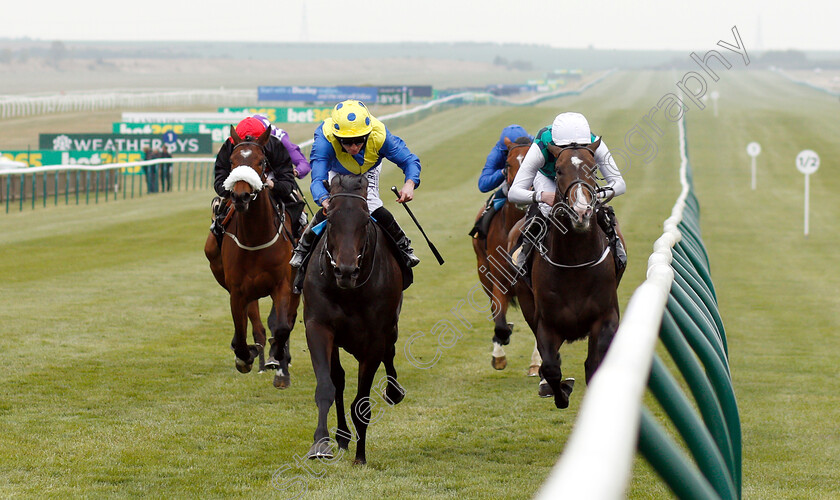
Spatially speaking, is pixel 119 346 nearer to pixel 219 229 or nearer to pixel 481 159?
pixel 219 229

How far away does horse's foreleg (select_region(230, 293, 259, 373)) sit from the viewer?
26.4 ft

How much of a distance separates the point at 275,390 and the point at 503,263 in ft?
7.58

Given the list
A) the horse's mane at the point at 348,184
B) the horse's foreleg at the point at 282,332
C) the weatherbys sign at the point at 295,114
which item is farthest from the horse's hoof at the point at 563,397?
the weatherbys sign at the point at 295,114

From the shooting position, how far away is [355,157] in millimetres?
6527

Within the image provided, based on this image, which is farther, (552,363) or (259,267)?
(259,267)

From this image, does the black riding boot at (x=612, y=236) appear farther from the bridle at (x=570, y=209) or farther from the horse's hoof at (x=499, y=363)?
the horse's hoof at (x=499, y=363)

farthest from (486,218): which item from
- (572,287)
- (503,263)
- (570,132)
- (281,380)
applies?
(572,287)

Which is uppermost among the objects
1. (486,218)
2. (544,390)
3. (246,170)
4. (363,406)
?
(246,170)

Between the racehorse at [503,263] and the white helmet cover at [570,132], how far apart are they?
6.37ft

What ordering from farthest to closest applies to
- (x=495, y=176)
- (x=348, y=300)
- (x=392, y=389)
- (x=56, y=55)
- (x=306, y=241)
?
(x=56, y=55) → (x=495, y=176) → (x=392, y=389) → (x=306, y=241) → (x=348, y=300)

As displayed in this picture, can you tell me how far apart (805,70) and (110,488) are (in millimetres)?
166120

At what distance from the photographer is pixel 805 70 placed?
519ft

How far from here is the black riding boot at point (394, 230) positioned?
6.40 m

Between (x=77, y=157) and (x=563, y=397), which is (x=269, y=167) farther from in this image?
(x=77, y=157)
